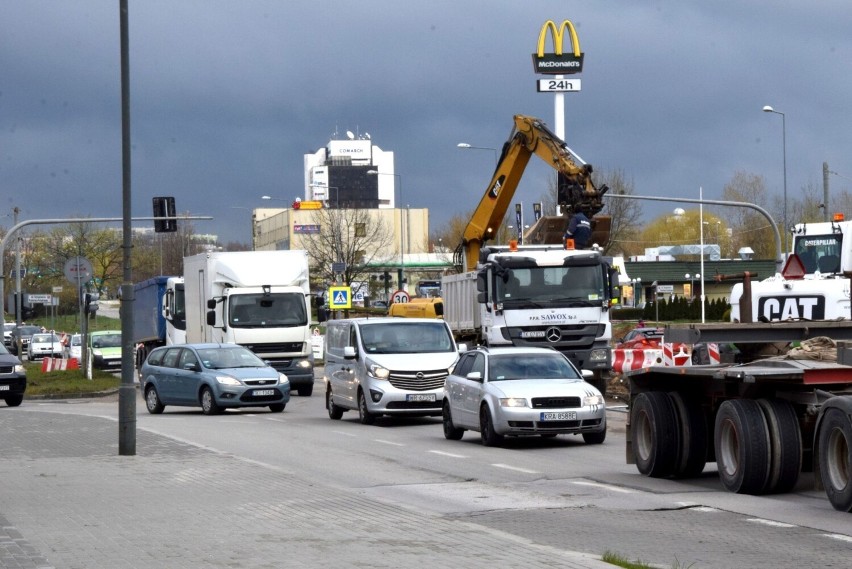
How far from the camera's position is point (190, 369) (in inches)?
→ 1160

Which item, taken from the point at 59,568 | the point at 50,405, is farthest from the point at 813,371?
the point at 50,405

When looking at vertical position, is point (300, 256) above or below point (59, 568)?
above

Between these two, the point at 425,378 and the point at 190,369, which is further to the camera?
the point at 190,369

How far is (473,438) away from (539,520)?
10.1m

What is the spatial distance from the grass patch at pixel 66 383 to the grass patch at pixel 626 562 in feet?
110

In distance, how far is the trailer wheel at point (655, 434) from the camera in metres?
15.1

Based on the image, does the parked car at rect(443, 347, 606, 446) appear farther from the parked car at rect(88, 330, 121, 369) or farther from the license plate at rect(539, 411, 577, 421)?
the parked car at rect(88, 330, 121, 369)

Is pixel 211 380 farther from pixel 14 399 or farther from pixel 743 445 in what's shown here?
pixel 743 445

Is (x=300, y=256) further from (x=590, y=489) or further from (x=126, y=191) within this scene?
(x=590, y=489)

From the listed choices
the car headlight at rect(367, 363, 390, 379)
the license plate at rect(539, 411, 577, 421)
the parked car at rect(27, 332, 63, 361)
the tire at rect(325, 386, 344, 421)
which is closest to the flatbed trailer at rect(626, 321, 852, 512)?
the license plate at rect(539, 411, 577, 421)

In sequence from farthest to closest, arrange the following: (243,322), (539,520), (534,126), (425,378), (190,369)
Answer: (243,322), (534,126), (190,369), (425,378), (539,520)

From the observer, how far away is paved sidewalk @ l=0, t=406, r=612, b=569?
8.98m

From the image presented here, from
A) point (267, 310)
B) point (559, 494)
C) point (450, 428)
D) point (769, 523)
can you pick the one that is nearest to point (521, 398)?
point (450, 428)

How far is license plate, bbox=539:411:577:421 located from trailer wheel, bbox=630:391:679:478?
11.7 feet
